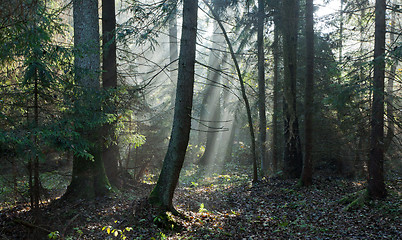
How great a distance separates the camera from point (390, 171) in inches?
537

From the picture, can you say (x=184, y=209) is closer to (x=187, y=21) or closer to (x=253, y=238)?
(x=253, y=238)

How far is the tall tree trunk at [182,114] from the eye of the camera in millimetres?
7195

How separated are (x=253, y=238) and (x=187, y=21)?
5251 millimetres

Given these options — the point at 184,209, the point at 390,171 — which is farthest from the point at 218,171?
the point at 184,209

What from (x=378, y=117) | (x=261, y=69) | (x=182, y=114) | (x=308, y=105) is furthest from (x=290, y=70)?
(x=182, y=114)

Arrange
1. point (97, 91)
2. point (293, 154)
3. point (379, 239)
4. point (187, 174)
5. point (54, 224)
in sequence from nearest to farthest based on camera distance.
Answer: point (379, 239), point (54, 224), point (97, 91), point (293, 154), point (187, 174)

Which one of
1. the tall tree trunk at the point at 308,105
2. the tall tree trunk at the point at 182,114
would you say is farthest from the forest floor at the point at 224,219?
the tall tree trunk at the point at 308,105

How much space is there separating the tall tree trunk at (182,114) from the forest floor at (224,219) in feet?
1.94

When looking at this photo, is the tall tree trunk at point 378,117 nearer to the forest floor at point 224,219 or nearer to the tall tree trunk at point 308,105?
the forest floor at point 224,219

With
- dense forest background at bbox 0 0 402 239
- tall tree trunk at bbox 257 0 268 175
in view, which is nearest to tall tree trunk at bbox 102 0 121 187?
dense forest background at bbox 0 0 402 239

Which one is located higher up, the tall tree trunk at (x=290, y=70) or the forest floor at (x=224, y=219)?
the tall tree trunk at (x=290, y=70)

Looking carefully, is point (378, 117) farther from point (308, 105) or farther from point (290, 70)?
point (290, 70)

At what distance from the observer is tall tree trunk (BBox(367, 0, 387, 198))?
8.16 m

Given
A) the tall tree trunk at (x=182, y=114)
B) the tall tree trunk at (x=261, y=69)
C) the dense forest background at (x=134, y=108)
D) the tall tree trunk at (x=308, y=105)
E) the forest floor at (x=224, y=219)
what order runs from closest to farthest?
the dense forest background at (x=134, y=108) → the forest floor at (x=224, y=219) → the tall tree trunk at (x=182, y=114) → the tall tree trunk at (x=308, y=105) → the tall tree trunk at (x=261, y=69)
